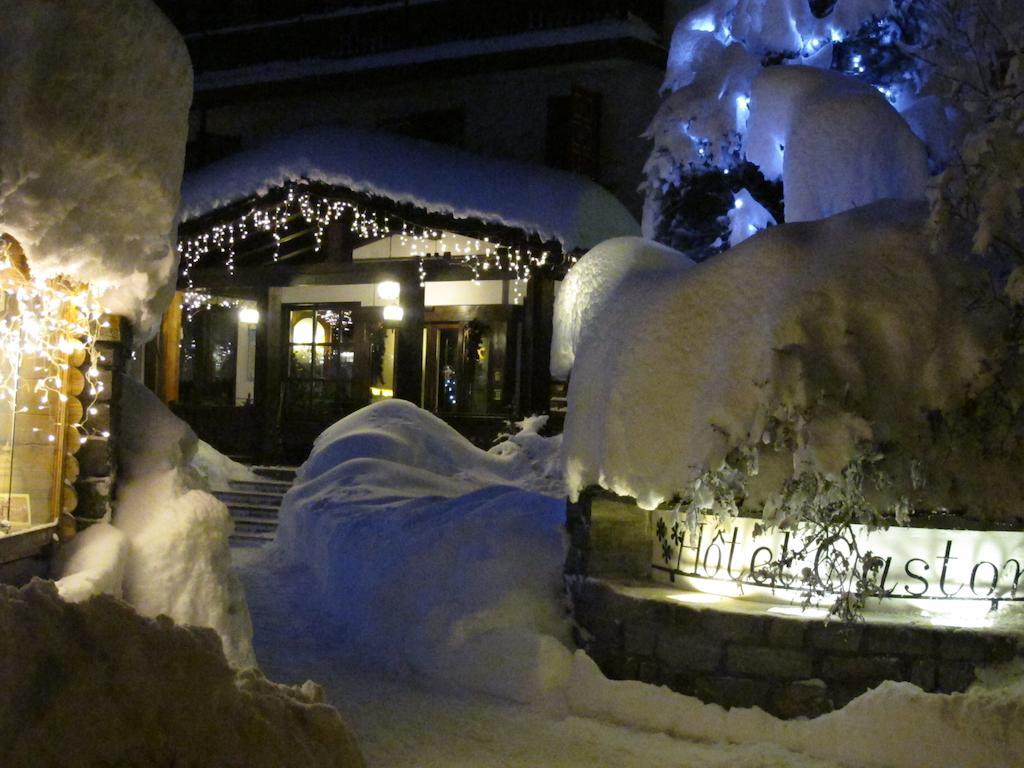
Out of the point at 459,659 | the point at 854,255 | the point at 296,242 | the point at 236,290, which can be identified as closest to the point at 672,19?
the point at 296,242

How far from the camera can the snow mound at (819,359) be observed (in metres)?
6.18

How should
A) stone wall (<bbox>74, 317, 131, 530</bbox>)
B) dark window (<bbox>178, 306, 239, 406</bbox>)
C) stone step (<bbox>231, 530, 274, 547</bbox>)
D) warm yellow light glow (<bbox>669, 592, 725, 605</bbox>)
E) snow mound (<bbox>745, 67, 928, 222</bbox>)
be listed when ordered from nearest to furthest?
stone wall (<bbox>74, 317, 131, 530</bbox>)
warm yellow light glow (<bbox>669, 592, 725, 605</bbox>)
snow mound (<bbox>745, 67, 928, 222</bbox>)
stone step (<bbox>231, 530, 274, 547</bbox>)
dark window (<bbox>178, 306, 239, 406</bbox>)

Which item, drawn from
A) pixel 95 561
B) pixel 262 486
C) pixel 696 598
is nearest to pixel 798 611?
pixel 696 598

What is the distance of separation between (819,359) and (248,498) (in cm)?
989

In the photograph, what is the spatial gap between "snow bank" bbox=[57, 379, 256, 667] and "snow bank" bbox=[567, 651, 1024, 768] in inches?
102

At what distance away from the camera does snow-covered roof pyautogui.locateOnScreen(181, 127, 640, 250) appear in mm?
15266

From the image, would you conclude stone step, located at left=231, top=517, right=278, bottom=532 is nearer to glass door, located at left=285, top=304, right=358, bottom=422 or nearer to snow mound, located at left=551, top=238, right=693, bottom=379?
glass door, located at left=285, top=304, right=358, bottom=422

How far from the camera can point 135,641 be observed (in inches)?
146

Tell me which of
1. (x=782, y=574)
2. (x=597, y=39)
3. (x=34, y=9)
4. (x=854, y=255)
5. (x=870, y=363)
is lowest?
(x=782, y=574)

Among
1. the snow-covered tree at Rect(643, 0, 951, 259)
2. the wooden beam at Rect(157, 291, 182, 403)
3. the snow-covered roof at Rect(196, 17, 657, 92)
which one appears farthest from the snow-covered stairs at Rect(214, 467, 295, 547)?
the snow-covered roof at Rect(196, 17, 657, 92)

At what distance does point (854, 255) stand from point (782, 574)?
211 centimetres

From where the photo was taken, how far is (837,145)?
7.68 metres

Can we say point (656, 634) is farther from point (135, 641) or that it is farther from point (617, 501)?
point (135, 641)

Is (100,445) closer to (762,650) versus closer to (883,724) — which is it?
(762,650)
